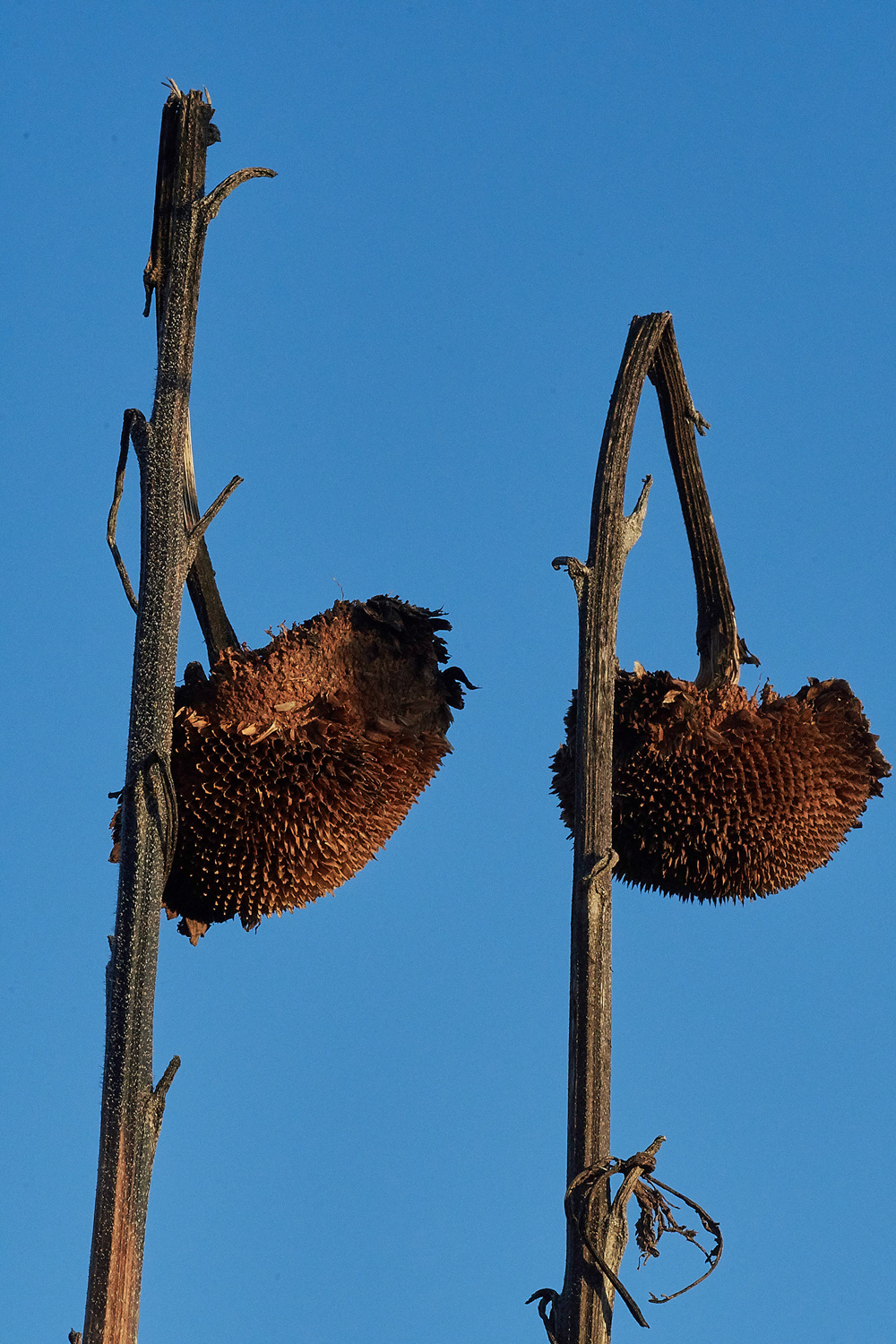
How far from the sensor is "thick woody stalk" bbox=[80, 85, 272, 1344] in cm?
308

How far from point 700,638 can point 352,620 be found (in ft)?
3.15

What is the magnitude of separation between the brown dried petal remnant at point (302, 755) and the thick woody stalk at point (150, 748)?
0.17 metres

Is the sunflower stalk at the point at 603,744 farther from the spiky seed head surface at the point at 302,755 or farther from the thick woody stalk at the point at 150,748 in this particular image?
the thick woody stalk at the point at 150,748

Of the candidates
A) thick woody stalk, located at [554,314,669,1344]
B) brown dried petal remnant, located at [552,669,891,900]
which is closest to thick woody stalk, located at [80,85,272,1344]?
thick woody stalk, located at [554,314,669,1344]

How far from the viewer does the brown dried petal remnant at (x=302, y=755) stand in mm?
3453

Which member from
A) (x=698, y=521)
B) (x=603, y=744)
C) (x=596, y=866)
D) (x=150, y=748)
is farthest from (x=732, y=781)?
(x=150, y=748)

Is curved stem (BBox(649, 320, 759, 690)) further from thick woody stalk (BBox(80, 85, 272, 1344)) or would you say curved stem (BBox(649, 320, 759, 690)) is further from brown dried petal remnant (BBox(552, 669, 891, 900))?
thick woody stalk (BBox(80, 85, 272, 1344))

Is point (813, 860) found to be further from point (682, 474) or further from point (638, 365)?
point (638, 365)

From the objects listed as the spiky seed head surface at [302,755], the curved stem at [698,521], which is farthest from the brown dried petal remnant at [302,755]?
the curved stem at [698,521]

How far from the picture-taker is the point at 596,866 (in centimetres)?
352

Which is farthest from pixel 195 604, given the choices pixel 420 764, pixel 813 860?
pixel 813 860

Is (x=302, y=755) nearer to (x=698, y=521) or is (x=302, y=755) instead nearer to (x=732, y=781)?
(x=732, y=781)

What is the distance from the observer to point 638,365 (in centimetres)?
405

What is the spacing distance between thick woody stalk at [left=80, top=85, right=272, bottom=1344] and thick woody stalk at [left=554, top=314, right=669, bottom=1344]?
89 cm
